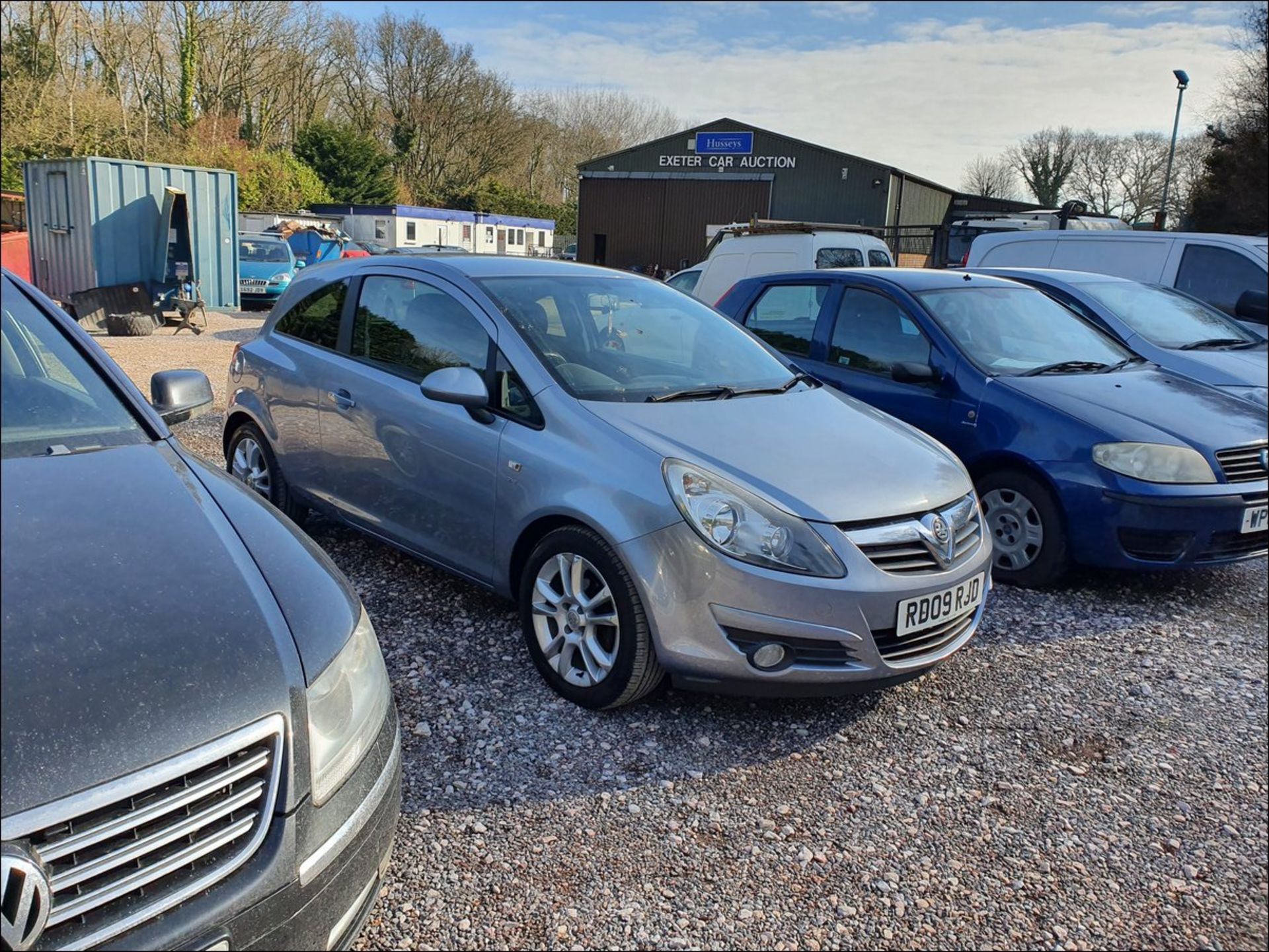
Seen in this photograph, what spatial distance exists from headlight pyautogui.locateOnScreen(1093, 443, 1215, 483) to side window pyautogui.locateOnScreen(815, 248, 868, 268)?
27.0 feet

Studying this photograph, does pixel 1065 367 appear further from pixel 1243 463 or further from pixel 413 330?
pixel 413 330

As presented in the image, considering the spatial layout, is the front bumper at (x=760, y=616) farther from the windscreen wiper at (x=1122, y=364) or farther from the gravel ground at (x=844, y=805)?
the windscreen wiper at (x=1122, y=364)

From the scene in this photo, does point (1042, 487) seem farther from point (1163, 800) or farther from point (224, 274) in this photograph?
point (224, 274)

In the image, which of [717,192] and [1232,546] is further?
[717,192]

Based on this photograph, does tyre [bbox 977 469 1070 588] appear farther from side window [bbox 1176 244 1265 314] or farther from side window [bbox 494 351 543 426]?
side window [bbox 1176 244 1265 314]

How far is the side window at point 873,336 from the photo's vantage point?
5.38m

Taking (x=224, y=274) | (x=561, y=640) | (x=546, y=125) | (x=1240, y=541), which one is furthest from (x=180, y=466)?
(x=546, y=125)

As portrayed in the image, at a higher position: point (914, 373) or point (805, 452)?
point (914, 373)

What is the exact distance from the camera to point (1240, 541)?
445 centimetres

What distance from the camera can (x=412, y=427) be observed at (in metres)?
3.91

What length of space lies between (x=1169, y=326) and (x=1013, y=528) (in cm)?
284

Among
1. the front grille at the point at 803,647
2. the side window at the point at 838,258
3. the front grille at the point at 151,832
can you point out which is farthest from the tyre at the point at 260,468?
the side window at the point at 838,258

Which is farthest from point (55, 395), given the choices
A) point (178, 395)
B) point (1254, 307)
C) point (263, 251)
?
point (263, 251)

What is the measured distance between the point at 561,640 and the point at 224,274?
54.1ft
